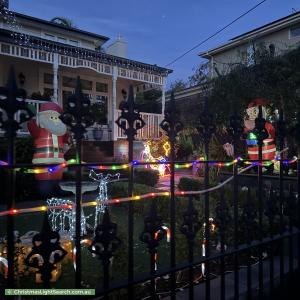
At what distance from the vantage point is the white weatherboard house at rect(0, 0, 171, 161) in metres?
13.5

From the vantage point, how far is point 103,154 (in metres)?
14.8

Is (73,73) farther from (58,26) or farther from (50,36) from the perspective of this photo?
(58,26)

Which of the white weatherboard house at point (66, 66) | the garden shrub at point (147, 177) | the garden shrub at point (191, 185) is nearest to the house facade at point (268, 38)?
the white weatherboard house at point (66, 66)

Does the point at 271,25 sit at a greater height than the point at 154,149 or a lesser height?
greater

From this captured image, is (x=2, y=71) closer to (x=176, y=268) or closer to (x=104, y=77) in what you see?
(x=104, y=77)

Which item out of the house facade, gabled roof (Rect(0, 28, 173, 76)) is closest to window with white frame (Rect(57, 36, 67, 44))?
→ gabled roof (Rect(0, 28, 173, 76))

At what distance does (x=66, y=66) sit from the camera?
14.5 meters

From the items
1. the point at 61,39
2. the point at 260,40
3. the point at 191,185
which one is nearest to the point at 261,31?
the point at 260,40

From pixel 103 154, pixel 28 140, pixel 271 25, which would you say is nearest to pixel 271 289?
pixel 28 140

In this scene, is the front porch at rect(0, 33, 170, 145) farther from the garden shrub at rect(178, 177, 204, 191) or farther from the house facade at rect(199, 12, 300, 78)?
the garden shrub at rect(178, 177, 204, 191)

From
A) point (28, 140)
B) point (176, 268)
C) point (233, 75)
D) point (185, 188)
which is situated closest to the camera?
point (176, 268)

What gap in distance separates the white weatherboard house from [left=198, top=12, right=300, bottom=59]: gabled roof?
248 inches

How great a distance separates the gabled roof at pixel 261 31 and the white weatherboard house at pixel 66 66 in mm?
6298

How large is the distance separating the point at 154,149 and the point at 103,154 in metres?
2.58
